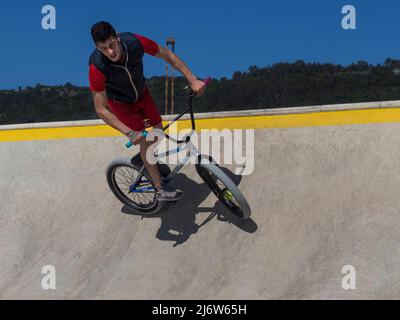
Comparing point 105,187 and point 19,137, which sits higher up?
point 19,137

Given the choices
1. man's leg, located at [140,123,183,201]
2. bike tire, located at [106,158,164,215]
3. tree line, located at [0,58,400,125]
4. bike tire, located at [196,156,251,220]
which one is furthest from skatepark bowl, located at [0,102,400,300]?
tree line, located at [0,58,400,125]

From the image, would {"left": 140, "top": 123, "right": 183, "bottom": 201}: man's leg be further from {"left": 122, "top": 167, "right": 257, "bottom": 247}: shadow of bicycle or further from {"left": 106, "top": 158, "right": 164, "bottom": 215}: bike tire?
{"left": 122, "top": 167, "right": 257, "bottom": 247}: shadow of bicycle

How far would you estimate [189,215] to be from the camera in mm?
7766

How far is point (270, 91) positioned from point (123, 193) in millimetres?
56436

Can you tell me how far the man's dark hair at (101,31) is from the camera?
5.98m

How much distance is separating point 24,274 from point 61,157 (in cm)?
246

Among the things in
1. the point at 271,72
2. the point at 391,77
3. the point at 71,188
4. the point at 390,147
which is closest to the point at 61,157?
the point at 71,188

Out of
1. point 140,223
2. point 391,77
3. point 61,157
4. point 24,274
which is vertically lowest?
point 24,274

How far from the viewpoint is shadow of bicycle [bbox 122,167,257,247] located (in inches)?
292

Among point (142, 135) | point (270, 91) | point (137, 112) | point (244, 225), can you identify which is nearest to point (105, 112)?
point (142, 135)

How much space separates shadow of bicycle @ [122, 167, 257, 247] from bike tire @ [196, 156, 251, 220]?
217 millimetres

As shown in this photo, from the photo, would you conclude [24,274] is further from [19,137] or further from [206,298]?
[19,137]

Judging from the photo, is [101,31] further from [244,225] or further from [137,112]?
[244,225]

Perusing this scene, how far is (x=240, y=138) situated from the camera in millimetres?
8578
